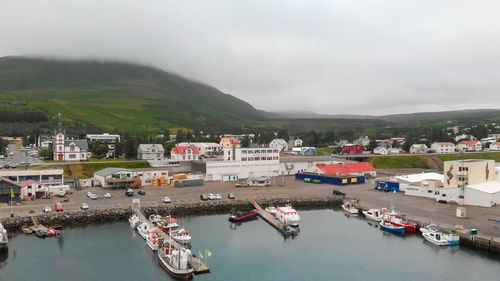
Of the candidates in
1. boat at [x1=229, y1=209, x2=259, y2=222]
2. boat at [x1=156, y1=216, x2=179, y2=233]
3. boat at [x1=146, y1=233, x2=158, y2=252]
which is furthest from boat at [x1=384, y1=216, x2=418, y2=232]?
boat at [x1=146, y1=233, x2=158, y2=252]

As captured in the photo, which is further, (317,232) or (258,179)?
(258,179)

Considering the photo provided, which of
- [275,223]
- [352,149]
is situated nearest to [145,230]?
[275,223]

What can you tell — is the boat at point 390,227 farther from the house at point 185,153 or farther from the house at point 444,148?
the house at point 444,148

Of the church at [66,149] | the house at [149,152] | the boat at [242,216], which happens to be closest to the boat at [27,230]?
the boat at [242,216]

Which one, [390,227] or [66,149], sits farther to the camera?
[66,149]

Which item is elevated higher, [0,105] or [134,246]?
[0,105]

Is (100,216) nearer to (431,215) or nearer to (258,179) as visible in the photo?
(258,179)

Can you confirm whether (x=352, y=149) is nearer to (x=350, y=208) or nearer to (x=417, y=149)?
(x=417, y=149)

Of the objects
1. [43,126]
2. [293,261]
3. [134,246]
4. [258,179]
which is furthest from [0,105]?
[293,261]
